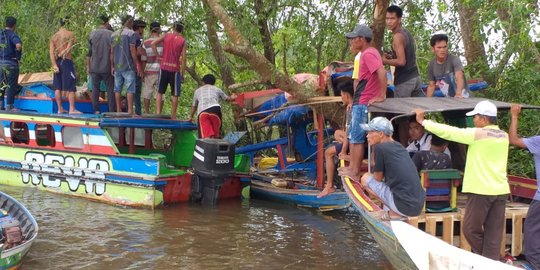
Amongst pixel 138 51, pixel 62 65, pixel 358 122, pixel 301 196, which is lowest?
pixel 301 196

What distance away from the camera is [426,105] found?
25.0 ft

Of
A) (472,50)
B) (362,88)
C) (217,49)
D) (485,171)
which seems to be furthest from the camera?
(217,49)

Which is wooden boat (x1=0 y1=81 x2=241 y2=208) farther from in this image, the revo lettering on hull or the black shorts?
the black shorts

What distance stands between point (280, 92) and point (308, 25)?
5.81ft

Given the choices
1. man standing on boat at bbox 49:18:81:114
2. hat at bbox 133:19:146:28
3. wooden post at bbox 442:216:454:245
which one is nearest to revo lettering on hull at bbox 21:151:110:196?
man standing on boat at bbox 49:18:81:114

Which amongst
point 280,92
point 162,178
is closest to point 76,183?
point 162,178

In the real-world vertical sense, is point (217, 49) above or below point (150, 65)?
above

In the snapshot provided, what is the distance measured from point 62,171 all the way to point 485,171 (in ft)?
27.8

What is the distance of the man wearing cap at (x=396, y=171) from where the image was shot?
651cm

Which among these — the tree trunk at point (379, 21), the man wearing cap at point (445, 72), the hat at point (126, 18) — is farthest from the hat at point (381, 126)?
the hat at point (126, 18)

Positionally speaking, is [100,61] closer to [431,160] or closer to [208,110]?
[208,110]

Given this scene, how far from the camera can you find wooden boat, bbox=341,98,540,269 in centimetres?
553

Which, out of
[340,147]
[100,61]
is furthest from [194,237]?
[100,61]

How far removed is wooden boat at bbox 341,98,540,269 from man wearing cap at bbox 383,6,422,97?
154 cm
